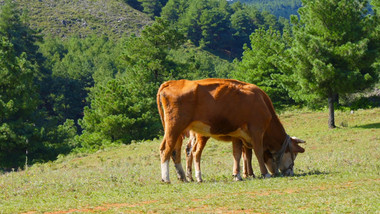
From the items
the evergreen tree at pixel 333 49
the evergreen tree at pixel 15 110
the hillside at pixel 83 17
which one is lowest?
the evergreen tree at pixel 15 110

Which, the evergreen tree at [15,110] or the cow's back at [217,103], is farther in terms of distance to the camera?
the evergreen tree at [15,110]

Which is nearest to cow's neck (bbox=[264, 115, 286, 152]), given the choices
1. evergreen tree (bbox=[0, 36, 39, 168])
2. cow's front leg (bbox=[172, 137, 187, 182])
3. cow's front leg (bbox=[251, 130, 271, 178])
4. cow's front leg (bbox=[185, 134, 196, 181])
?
cow's front leg (bbox=[251, 130, 271, 178])

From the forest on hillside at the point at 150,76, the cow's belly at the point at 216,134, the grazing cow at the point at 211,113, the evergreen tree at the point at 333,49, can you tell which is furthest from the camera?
the forest on hillside at the point at 150,76

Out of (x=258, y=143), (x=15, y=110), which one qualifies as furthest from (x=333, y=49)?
(x=15, y=110)

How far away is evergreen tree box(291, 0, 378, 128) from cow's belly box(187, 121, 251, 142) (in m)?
18.0

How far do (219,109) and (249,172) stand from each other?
2.60 meters

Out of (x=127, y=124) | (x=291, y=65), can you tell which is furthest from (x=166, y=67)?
(x=291, y=65)

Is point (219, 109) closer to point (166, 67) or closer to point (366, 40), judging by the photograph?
point (366, 40)

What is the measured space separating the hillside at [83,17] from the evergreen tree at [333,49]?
388 feet

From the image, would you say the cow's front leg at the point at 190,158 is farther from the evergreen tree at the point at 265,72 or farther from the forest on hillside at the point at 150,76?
the evergreen tree at the point at 265,72

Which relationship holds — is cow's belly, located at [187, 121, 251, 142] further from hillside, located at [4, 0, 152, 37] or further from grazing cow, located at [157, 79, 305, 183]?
hillside, located at [4, 0, 152, 37]

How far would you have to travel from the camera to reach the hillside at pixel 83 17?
143 meters

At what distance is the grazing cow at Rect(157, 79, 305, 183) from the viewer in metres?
11.7

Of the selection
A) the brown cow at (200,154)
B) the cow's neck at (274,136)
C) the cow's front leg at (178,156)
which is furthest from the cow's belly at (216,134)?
the cow's neck at (274,136)
